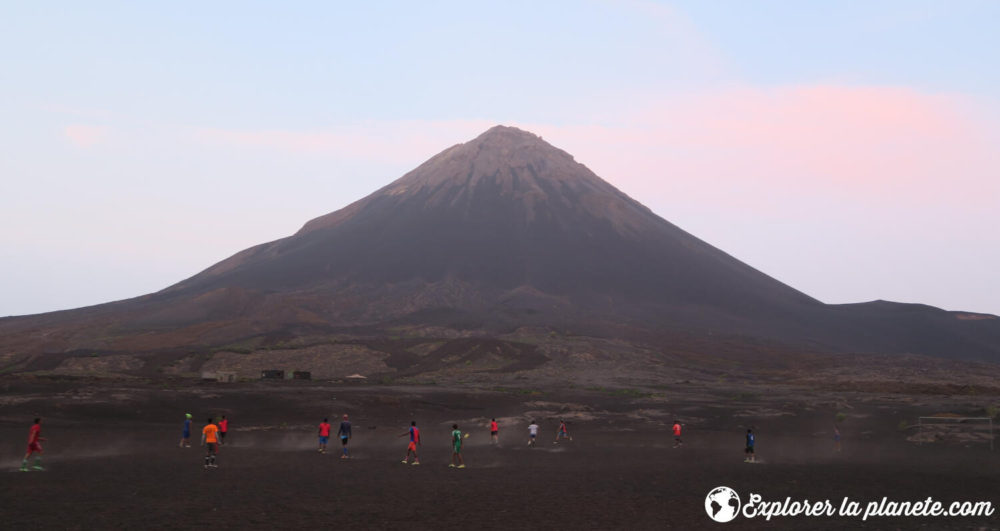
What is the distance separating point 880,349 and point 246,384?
11979 centimetres

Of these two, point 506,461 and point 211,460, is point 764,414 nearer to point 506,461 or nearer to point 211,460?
point 506,461

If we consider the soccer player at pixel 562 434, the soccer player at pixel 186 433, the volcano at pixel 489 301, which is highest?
the volcano at pixel 489 301

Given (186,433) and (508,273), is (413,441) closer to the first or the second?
(186,433)

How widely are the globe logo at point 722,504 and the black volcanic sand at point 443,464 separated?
16.8 inches

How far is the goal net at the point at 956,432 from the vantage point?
39875 millimetres

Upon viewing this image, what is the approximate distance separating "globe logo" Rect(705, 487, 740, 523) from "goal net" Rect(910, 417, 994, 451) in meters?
19.9

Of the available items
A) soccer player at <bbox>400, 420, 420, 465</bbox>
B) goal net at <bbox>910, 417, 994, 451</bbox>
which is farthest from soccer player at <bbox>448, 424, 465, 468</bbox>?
goal net at <bbox>910, 417, 994, 451</bbox>

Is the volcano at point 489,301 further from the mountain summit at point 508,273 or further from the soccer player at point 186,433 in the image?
the soccer player at point 186,433

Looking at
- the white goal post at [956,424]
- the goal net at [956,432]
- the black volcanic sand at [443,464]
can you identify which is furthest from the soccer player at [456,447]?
the white goal post at [956,424]

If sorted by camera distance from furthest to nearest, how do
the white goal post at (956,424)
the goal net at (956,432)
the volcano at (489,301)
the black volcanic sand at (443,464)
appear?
the volcano at (489,301), the white goal post at (956,424), the goal net at (956,432), the black volcanic sand at (443,464)

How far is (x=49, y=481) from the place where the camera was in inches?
936

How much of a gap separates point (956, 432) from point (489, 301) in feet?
366

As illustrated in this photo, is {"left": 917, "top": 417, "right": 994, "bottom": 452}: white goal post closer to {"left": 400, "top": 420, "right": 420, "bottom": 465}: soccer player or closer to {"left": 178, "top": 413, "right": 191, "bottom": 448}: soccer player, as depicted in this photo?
{"left": 400, "top": 420, "right": 420, "bottom": 465}: soccer player

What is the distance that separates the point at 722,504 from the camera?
22422mm
